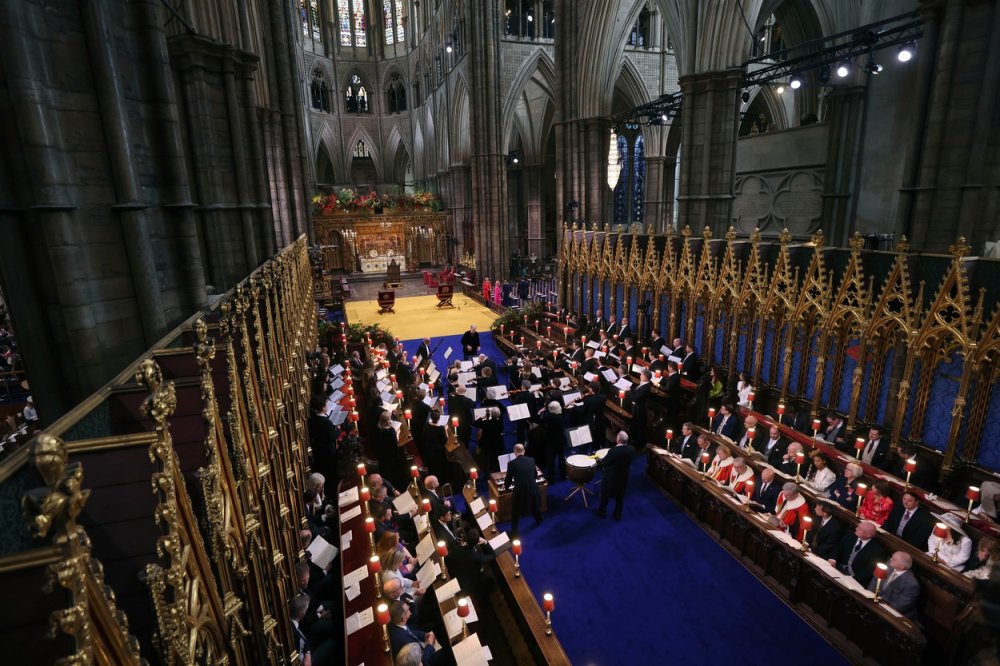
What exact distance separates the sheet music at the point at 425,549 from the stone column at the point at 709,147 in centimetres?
1331

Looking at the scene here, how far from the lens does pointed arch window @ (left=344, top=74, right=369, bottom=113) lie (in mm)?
47375

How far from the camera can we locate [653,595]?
22.6 ft

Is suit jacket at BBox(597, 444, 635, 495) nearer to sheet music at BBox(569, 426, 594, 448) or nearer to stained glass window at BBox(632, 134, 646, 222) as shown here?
sheet music at BBox(569, 426, 594, 448)

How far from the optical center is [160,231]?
7547 mm

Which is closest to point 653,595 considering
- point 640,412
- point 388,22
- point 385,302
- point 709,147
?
point 640,412

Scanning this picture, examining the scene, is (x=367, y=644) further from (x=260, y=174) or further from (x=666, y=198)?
(x=666, y=198)

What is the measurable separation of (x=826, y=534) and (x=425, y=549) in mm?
5088

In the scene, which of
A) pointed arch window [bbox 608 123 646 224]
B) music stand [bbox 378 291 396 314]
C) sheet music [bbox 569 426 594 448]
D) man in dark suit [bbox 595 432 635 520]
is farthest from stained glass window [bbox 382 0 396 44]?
man in dark suit [bbox 595 432 635 520]

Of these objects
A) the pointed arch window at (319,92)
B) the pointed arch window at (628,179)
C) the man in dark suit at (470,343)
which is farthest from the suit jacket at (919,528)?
the pointed arch window at (319,92)

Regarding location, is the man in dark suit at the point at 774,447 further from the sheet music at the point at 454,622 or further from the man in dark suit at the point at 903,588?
the sheet music at the point at 454,622

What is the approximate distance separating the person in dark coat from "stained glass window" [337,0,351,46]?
46.8m

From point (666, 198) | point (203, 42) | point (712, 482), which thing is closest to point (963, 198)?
point (712, 482)

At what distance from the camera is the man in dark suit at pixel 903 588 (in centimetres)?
557

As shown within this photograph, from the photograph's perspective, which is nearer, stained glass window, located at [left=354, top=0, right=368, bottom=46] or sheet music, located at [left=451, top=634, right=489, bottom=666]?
sheet music, located at [left=451, top=634, right=489, bottom=666]
